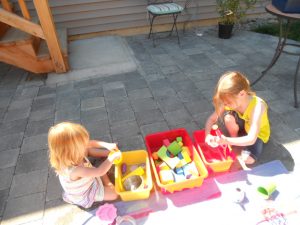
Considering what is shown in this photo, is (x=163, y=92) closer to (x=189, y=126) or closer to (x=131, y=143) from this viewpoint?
(x=189, y=126)

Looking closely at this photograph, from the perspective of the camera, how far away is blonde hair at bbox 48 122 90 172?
1.58 metres

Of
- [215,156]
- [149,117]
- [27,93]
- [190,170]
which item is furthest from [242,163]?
[27,93]

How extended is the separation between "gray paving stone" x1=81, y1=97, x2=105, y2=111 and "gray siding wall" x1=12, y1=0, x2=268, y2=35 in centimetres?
217

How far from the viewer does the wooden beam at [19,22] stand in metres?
3.19

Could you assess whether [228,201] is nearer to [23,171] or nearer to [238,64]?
[23,171]

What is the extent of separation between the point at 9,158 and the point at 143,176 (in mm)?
1305

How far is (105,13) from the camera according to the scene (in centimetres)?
471

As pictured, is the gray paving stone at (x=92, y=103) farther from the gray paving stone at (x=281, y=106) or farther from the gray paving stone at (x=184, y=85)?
the gray paving stone at (x=281, y=106)

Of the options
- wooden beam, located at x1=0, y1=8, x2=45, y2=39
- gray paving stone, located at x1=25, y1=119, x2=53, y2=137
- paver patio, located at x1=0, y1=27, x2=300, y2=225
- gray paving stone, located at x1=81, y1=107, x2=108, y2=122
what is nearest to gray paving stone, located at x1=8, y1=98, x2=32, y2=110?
paver patio, located at x1=0, y1=27, x2=300, y2=225

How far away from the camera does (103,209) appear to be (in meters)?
1.81

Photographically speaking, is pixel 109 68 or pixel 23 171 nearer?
pixel 23 171

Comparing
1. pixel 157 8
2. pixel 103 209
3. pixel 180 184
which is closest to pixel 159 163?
pixel 180 184

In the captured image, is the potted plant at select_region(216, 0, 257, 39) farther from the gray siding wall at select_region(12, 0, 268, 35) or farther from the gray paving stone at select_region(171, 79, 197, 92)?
the gray paving stone at select_region(171, 79, 197, 92)

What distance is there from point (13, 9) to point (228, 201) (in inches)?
171
